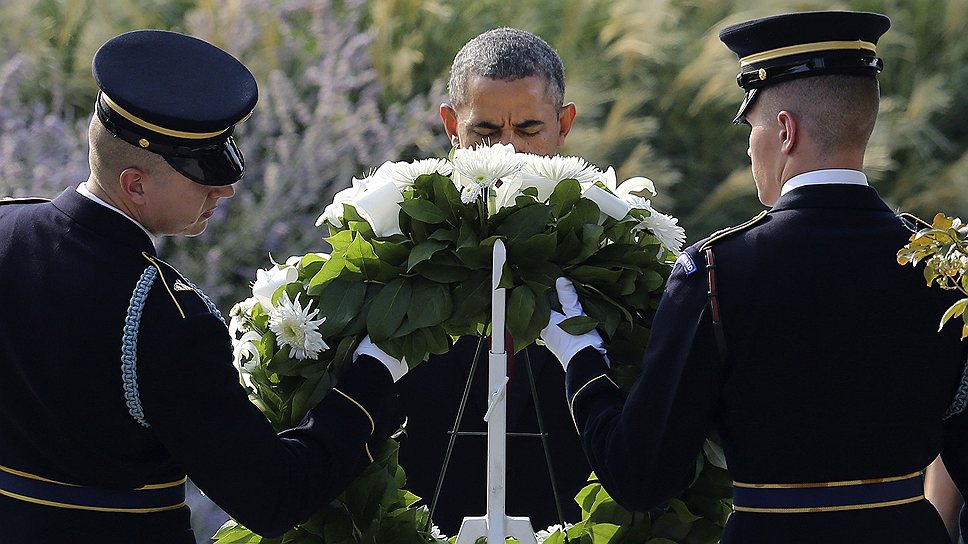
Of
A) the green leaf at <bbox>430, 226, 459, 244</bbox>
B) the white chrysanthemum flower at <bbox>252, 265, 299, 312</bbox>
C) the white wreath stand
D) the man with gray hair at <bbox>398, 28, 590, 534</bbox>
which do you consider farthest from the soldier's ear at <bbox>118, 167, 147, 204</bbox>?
the man with gray hair at <bbox>398, 28, 590, 534</bbox>

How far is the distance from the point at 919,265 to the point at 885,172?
11.9 feet

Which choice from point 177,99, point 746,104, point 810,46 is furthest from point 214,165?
point 810,46

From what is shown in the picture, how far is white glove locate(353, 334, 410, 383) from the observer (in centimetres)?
262

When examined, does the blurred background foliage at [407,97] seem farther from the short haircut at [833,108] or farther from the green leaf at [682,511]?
the short haircut at [833,108]

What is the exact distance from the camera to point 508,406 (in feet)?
10.3


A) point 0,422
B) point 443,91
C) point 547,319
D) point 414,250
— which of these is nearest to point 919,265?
point 547,319

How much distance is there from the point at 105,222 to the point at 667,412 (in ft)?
3.45

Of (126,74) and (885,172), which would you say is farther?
(885,172)

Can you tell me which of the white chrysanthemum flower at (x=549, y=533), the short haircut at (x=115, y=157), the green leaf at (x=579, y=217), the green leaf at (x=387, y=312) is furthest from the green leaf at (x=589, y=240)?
the short haircut at (x=115, y=157)

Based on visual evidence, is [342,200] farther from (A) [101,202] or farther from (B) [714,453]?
(B) [714,453]

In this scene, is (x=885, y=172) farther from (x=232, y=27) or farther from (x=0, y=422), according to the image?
(x=0, y=422)

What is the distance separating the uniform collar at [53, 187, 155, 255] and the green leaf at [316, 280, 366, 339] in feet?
1.33

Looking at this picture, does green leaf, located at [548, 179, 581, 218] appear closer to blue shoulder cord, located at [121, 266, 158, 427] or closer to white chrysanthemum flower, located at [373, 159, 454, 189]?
white chrysanthemum flower, located at [373, 159, 454, 189]

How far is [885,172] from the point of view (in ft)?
19.0
